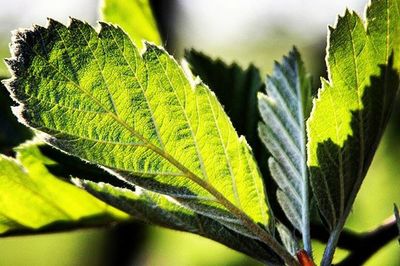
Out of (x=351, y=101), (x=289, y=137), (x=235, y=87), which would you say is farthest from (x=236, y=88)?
(x=351, y=101)

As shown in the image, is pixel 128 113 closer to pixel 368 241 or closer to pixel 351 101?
pixel 351 101

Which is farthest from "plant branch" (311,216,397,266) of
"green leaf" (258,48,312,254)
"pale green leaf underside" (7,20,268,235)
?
"pale green leaf underside" (7,20,268,235)

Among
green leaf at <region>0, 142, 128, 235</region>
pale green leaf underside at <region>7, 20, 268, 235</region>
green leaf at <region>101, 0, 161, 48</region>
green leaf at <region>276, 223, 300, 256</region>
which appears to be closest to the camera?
pale green leaf underside at <region>7, 20, 268, 235</region>

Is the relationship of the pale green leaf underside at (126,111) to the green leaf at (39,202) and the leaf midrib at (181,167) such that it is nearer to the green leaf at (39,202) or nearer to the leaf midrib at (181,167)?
the leaf midrib at (181,167)

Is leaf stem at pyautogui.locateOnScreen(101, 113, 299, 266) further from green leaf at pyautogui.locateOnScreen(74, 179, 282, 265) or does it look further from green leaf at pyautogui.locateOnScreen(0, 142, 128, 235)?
green leaf at pyautogui.locateOnScreen(0, 142, 128, 235)

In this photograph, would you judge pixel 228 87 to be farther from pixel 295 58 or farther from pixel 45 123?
pixel 45 123

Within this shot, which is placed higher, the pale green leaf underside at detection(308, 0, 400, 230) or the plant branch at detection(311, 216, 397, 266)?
the pale green leaf underside at detection(308, 0, 400, 230)

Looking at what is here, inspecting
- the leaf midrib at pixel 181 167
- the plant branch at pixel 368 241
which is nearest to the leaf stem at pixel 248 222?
the leaf midrib at pixel 181 167
